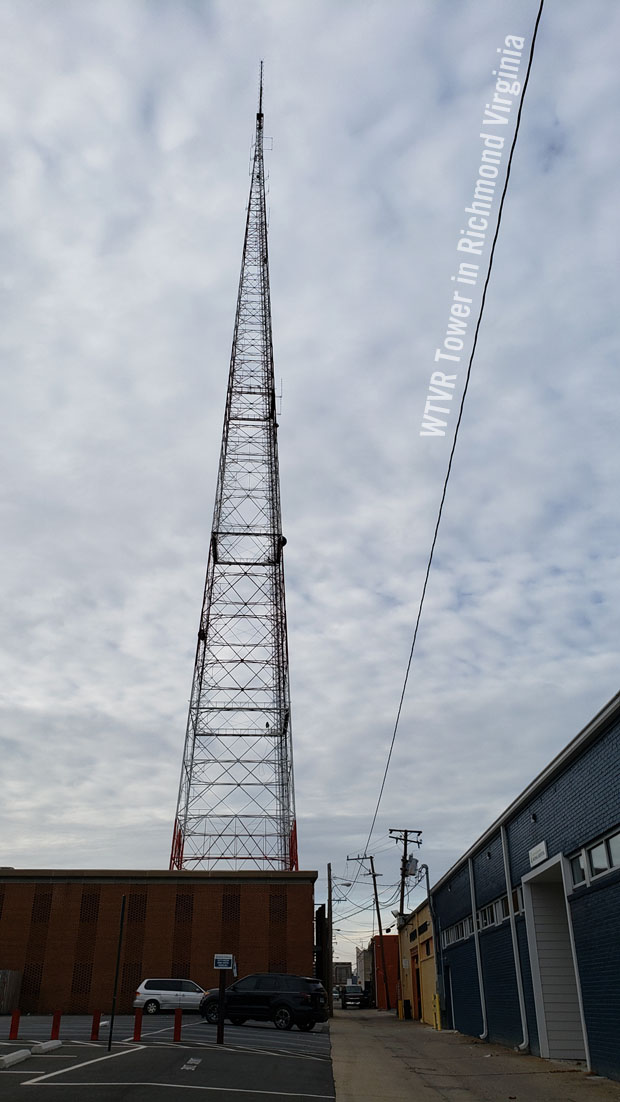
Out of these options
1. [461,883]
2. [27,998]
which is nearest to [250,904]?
[27,998]

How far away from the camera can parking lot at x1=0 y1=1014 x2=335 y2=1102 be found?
977 cm

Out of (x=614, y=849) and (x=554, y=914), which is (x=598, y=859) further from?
(x=554, y=914)

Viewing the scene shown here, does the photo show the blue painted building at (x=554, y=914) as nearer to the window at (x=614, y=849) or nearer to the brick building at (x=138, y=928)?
the window at (x=614, y=849)

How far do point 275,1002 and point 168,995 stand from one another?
5453 mm

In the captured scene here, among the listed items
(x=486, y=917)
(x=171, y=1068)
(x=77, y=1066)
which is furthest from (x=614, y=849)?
(x=486, y=917)

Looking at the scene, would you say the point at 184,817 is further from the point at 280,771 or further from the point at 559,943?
the point at 559,943

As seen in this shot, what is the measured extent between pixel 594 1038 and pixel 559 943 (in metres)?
3.44

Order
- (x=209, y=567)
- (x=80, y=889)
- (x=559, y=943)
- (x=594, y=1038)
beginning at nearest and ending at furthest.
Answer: (x=594, y=1038) < (x=559, y=943) < (x=80, y=889) < (x=209, y=567)

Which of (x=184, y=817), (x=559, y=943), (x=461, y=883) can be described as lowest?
(x=559, y=943)

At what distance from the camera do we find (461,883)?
82.5ft

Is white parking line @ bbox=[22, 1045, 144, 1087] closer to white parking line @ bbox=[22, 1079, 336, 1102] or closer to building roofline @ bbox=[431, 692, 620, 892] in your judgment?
white parking line @ bbox=[22, 1079, 336, 1102]

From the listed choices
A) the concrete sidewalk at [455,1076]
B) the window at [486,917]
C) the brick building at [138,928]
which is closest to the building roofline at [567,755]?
the window at [486,917]

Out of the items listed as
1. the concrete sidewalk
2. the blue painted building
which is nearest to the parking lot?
the concrete sidewalk

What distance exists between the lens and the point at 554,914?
54.8 ft
